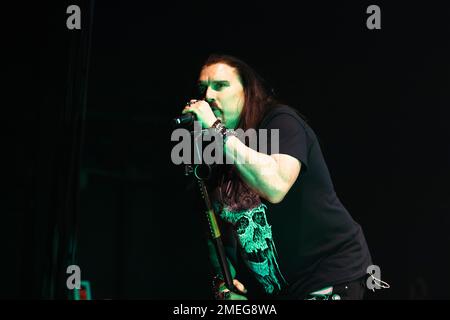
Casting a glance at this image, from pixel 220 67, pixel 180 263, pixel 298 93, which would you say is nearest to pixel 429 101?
pixel 298 93

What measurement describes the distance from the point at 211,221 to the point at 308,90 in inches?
37.1

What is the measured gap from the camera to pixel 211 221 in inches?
62.9

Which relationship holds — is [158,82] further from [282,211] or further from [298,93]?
[282,211]

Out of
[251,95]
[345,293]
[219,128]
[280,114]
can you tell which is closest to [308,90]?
[251,95]

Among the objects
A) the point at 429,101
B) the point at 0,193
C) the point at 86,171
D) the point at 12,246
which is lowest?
the point at 12,246

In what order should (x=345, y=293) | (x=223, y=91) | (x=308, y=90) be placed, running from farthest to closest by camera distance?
(x=308, y=90), (x=223, y=91), (x=345, y=293)

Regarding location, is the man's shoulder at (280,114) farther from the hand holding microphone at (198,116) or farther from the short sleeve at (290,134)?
the hand holding microphone at (198,116)

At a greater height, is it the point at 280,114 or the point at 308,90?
the point at 308,90

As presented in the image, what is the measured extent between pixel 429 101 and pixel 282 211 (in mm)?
1160

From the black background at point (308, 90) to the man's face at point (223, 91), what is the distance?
225 millimetres

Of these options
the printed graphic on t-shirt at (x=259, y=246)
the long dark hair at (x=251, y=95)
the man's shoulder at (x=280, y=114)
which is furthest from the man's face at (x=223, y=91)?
the printed graphic on t-shirt at (x=259, y=246)

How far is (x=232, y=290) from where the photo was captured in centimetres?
159

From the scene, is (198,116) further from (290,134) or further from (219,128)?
(290,134)

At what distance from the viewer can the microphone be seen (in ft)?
4.93
